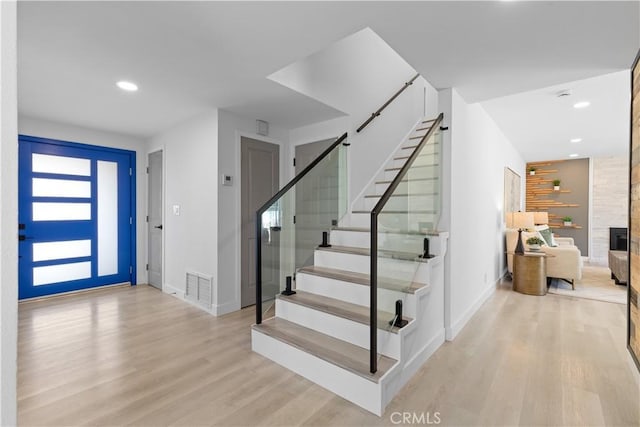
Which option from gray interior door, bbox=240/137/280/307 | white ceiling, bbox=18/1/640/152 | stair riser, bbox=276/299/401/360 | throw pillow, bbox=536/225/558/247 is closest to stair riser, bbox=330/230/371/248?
stair riser, bbox=276/299/401/360

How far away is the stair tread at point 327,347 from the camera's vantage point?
2.00 metres

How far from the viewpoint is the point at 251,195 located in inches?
157

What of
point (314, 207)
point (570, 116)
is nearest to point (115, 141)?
point (314, 207)

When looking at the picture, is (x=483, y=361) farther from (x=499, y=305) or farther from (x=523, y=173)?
(x=523, y=173)

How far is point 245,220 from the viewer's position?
3.90 m

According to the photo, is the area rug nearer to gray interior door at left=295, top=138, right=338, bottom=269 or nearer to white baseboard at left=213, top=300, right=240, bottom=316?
gray interior door at left=295, top=138, right=338, bottom=269

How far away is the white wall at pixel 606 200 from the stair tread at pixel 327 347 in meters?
8.15

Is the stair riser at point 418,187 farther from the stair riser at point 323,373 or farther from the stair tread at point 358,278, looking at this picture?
the stair riser at point 323,373

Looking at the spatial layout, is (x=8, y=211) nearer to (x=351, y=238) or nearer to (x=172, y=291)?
(x=351, y=238)

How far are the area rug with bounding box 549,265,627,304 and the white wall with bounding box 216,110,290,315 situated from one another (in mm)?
4627

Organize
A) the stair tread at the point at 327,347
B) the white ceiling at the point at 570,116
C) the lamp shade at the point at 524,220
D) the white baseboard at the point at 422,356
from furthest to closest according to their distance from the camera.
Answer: the lamp shade at the point at 524,220 < the white ceiling at the point at 570,116 < the white baseboard at the point at 422,356 < the stair tread at the point at 327,347

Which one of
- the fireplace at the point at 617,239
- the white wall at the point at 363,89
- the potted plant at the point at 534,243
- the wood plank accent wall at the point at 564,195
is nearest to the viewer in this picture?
the white wall at the point at 363,89

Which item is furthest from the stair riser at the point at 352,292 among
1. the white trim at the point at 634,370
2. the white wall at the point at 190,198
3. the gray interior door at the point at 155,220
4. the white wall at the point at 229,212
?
the gray interior door at the point at 155,220

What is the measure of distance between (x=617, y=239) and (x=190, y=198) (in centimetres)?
857
